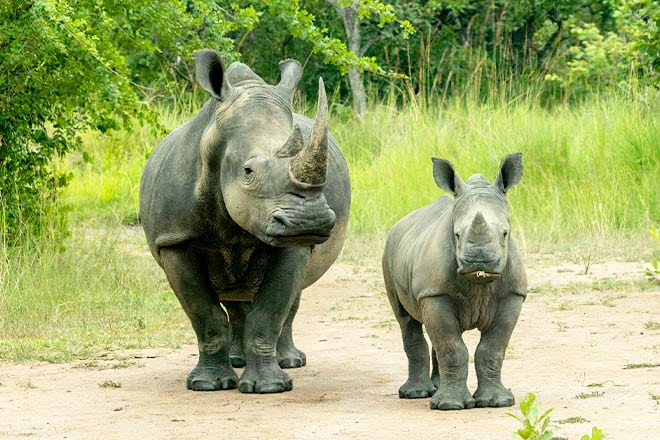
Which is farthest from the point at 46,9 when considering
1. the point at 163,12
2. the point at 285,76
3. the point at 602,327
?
the point at 602,327

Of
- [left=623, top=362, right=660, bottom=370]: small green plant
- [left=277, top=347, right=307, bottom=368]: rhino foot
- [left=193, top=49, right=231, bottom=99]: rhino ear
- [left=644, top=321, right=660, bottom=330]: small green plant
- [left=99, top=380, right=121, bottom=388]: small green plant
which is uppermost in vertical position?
[left=193, top=49, right=231, bottom=99]: rhino ear

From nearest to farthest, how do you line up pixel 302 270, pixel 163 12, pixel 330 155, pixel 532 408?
pixel 532 408 < pixel 302 270 < pixel 330 155 < pixel 163 12

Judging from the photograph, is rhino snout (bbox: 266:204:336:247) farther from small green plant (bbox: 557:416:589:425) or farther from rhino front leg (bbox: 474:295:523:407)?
small green plant (bbox: 557:416:589:425)

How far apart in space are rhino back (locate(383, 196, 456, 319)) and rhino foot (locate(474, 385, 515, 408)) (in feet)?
1.64

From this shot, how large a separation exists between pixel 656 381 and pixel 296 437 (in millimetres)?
1955

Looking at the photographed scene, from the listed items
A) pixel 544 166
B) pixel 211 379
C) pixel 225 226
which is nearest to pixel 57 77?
pixel 225 226

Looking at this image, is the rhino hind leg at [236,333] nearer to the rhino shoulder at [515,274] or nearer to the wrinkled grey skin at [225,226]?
the wrinkled grey skin at [225,226]

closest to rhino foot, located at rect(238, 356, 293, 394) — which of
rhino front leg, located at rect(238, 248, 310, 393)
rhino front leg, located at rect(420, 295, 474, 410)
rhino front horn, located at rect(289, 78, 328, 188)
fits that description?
rhino front leg, located at rect(238, 248, 310, 393)

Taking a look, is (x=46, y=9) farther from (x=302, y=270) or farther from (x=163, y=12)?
(x=302, y=270)

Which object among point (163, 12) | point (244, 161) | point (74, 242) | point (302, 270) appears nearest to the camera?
point (244, 161)

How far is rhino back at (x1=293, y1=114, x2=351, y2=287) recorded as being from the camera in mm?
7324

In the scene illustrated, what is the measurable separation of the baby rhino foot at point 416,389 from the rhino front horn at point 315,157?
1.14 metres

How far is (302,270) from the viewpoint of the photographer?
6.76 metres

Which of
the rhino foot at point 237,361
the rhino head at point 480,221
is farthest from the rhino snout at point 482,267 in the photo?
the rhino foot at point 237,361
